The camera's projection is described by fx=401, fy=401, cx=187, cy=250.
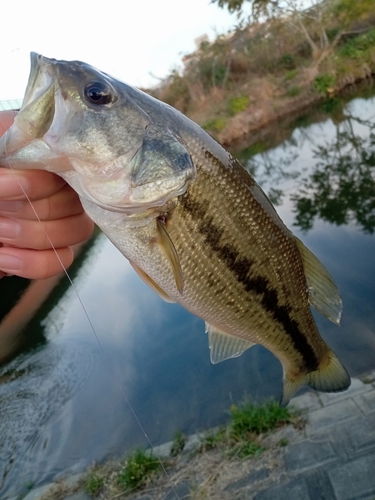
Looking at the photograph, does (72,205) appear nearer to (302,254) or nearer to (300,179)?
(302,254)

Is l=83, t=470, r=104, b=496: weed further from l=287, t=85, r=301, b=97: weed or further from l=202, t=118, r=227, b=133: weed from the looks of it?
l=287, t=85, r=301, b=97: weed

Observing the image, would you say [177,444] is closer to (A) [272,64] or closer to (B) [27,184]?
(B) [27,184]

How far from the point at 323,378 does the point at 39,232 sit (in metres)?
1.75

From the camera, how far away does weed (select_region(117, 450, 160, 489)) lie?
4.03 m

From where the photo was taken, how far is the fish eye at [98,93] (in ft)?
4.93

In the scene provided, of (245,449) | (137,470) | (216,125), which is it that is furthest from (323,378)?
(216,125)

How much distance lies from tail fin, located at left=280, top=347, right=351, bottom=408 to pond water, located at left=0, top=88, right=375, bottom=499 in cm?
108

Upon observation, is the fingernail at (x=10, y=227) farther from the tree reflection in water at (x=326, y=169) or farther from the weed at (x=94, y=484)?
the tree reflection in water at (x=326, y=169)

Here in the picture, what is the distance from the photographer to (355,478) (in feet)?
10.7

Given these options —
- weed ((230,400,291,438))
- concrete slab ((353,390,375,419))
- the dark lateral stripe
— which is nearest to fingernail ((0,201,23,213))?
the dark lateral stripe

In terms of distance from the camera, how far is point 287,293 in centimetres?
203

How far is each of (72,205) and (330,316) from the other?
55.0 inches

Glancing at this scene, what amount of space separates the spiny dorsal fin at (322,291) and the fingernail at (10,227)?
4.58 feet

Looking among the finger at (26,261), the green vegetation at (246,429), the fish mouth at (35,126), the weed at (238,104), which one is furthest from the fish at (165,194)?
the weed at (238,104)
